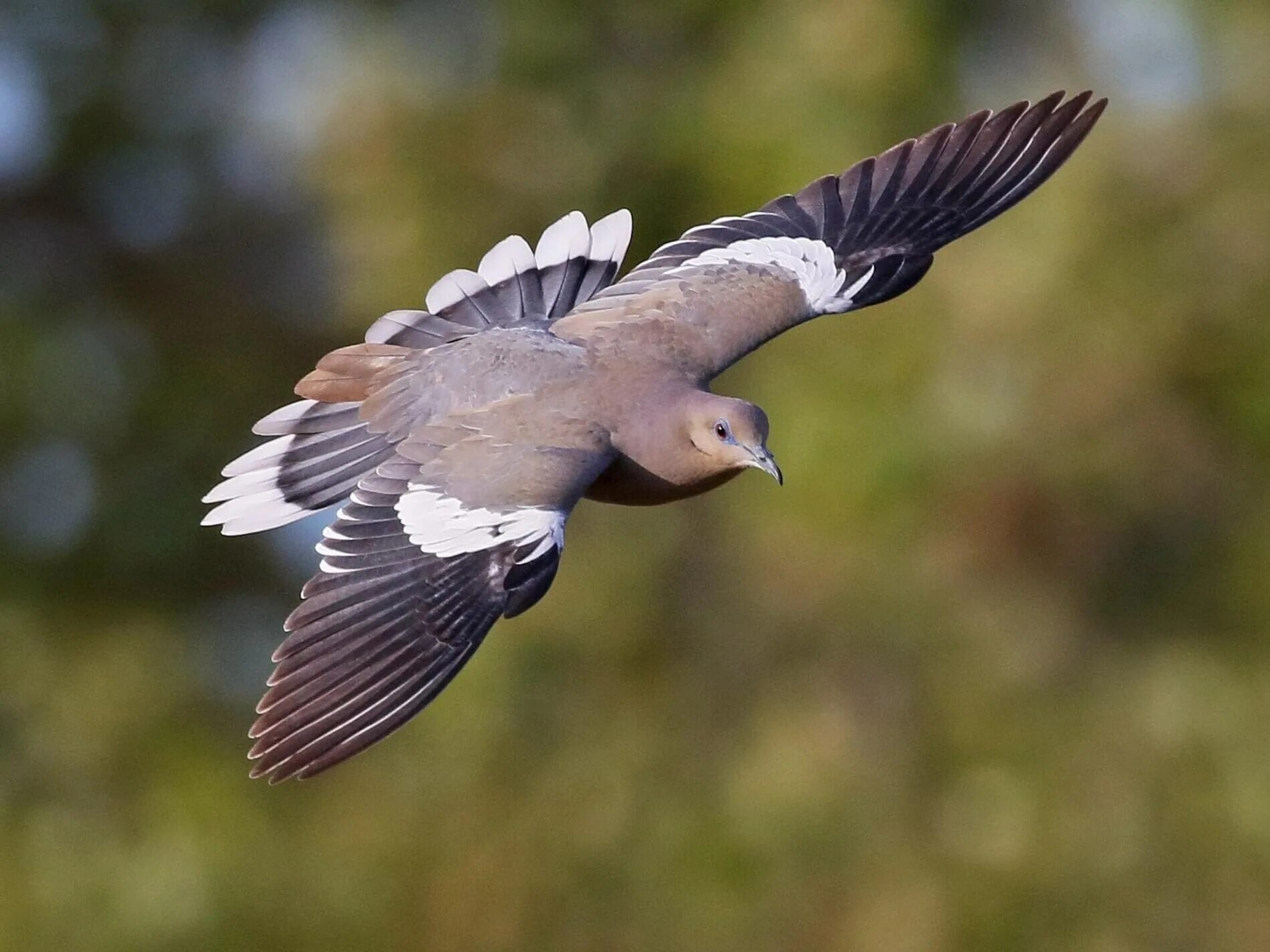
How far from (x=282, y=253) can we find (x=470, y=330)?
33.5 feet

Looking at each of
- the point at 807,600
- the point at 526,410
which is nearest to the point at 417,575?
the point at 526,410

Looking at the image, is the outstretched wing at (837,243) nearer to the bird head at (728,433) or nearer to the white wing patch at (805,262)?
the white wing patch at (805,262)

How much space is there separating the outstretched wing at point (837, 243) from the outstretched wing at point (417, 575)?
0.78 m

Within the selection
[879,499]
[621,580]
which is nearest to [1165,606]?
[879,499]

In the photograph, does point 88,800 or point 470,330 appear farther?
point 88,800

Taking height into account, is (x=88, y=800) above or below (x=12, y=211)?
below

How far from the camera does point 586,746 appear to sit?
577 inches

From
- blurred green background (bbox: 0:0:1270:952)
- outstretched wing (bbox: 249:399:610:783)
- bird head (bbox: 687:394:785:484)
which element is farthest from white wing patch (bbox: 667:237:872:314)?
blurred green background (bbox: 0:0:1270:952)

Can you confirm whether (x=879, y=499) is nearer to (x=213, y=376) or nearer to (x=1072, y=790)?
(x=1072, y=790)

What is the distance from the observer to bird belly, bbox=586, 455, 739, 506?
686cm

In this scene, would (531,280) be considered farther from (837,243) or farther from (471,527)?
(471,527)

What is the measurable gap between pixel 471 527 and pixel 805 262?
1946mm

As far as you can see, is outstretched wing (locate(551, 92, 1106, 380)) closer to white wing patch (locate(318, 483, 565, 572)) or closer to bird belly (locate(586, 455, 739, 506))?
bird belly (locate(586, 455, 739, 506))

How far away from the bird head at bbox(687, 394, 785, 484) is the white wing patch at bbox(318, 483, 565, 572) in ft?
2.64
